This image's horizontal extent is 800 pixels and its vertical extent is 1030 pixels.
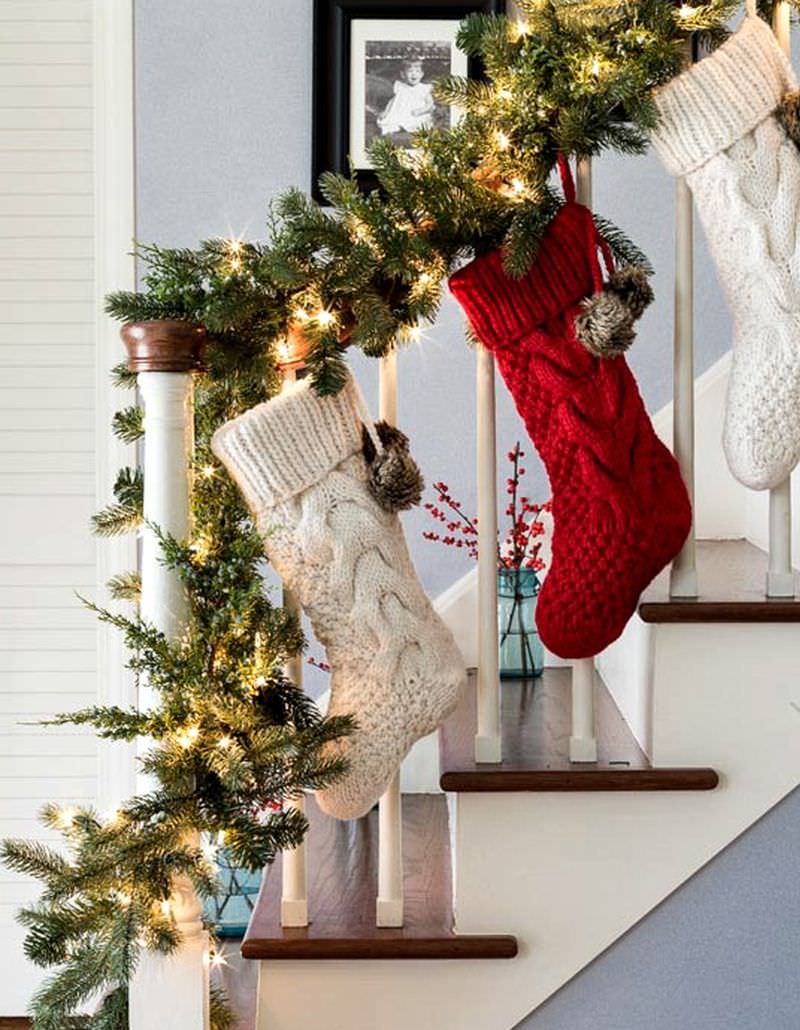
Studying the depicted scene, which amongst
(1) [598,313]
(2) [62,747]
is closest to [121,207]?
(2) [62,747]

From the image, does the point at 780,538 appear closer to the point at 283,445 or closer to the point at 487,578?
the point at 487,578

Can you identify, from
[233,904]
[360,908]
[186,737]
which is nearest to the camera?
[186,737]

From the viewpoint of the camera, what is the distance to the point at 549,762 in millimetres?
1660

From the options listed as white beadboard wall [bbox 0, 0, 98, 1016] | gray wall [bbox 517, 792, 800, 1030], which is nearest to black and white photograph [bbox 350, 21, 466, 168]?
white beadboard wall [bbox 0, 0, 98, 1016]

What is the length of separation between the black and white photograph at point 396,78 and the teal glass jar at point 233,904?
134 cm

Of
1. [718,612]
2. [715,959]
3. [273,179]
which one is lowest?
[715,959]

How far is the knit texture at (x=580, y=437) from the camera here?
62.4 inches

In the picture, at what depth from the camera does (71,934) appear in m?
Answer: 1.49

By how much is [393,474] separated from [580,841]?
1.57 ft

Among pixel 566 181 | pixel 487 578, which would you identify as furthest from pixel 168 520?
pixel 566 181

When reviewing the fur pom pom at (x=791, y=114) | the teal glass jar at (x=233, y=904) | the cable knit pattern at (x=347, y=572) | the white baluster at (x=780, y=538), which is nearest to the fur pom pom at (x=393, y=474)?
the cable knit pattern at (x=347, y=572)

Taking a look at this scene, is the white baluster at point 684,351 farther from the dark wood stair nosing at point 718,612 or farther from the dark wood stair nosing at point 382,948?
the dark wood stair nosing at point 382,948

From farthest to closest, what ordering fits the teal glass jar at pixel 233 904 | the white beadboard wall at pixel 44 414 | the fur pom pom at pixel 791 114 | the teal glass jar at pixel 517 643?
the white beadboard wall at pixel 44 414 → the teal glass jar at pixel 233 904 → the teal glass jar at pixel 517 643 → the fur pom pom at pixel 791 114

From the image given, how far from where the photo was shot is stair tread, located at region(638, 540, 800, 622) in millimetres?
1628
